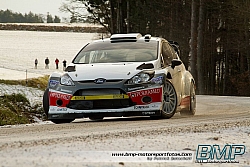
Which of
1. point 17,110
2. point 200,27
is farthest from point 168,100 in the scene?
point 200,27

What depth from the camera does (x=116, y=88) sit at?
10531mm

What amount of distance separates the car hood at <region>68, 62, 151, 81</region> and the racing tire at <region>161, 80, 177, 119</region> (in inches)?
23.1

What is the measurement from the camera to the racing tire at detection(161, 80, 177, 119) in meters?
11.0

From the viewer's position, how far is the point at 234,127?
7922mm

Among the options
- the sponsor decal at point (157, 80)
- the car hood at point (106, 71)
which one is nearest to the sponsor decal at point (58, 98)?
the car hood at point (106, 71)

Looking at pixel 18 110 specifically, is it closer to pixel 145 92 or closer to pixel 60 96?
pixel 60 96

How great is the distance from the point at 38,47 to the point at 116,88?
302 feet

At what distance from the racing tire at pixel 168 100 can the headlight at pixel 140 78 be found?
0.36 metres

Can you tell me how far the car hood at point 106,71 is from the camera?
1065 cm

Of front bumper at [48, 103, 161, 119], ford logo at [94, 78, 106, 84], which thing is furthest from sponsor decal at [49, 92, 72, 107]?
ford logo at [94, 78, 106, 84]

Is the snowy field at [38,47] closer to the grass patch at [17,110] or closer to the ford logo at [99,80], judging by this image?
the grass patch at [17,110]

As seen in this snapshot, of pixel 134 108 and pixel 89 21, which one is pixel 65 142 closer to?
pixel 134 108

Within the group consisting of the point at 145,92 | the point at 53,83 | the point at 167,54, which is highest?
the point at 167,54

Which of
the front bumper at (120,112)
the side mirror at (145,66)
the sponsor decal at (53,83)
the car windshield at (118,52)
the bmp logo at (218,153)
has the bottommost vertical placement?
the front bumper at (120,112)
